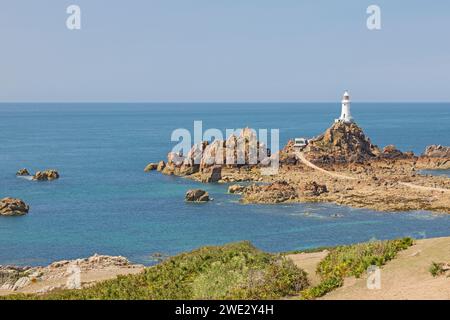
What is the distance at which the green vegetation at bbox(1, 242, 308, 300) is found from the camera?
21391 mm

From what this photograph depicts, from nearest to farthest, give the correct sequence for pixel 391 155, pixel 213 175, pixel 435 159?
1. pixel 213 175
2. pixel 435 159
3. pixel 391 155

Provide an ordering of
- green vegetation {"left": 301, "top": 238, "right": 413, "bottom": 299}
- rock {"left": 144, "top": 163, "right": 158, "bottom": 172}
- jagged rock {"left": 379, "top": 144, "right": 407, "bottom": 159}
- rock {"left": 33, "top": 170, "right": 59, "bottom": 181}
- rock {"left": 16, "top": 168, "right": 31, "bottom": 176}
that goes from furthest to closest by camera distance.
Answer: jagged rock {"left": 379, "top": 144, "right": 407, "bottom": 159}, rock {"left": 144, "top": 163, "right": 158, "bottom": 172}, rock {"left": 16, "top": 168, "right": 31, "bottom": 176}, rock {"left": 33, "top": 170, "right": 59, "bottom": 181}, green vegetation {"left": 301, "top": 238, "right": 413, "bottom": 299}

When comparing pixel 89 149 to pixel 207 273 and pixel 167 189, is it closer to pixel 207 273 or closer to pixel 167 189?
pixel 167 189

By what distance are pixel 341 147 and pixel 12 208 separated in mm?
57278

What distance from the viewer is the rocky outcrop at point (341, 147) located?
96312 millimetres

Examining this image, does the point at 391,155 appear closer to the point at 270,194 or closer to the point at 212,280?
the point at 270,194

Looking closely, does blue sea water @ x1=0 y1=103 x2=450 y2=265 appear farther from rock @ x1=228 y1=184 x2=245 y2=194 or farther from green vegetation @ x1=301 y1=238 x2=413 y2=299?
green vegetation @ x1=301 y1=238 x2=413 y2=299

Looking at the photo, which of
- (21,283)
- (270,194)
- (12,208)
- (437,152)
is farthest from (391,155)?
(21,283)

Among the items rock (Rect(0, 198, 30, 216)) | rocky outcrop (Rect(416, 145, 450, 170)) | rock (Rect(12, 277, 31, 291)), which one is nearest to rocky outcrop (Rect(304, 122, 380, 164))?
rocky outcrop (Rect(416, 145, 450, 170))

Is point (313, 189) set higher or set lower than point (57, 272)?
Result: lower

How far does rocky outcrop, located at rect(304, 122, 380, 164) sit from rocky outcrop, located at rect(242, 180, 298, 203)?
74.7ft

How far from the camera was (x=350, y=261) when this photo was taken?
23.8m

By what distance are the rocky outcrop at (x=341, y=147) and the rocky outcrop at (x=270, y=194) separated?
22774 millimetres
